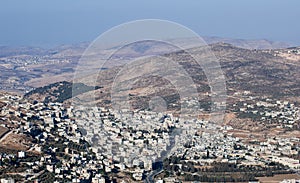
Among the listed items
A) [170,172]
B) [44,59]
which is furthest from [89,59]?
[170,172]

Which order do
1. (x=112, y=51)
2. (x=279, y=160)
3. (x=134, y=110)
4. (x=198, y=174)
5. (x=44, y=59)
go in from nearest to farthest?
1. (x=198, y=174)
2. (x=279, y=160)
3. (x=134, y=110)
4. (x=112, y=51)
5. (x=44, y=59)

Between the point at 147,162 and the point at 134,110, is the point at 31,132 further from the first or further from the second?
the point at 134,110

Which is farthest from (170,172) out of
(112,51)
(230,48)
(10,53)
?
(10,53)

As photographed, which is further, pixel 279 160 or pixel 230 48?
pixel 230 48

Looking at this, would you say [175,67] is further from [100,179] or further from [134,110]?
[100,179]

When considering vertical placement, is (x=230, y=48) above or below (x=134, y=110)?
above

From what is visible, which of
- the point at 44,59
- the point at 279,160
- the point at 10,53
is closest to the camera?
the point at 279,160

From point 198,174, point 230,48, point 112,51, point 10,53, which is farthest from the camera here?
point 10,53

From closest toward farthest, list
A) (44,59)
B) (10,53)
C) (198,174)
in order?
(198,174), (44,59), (10,53)

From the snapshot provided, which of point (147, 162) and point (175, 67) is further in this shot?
point (175, 67)
